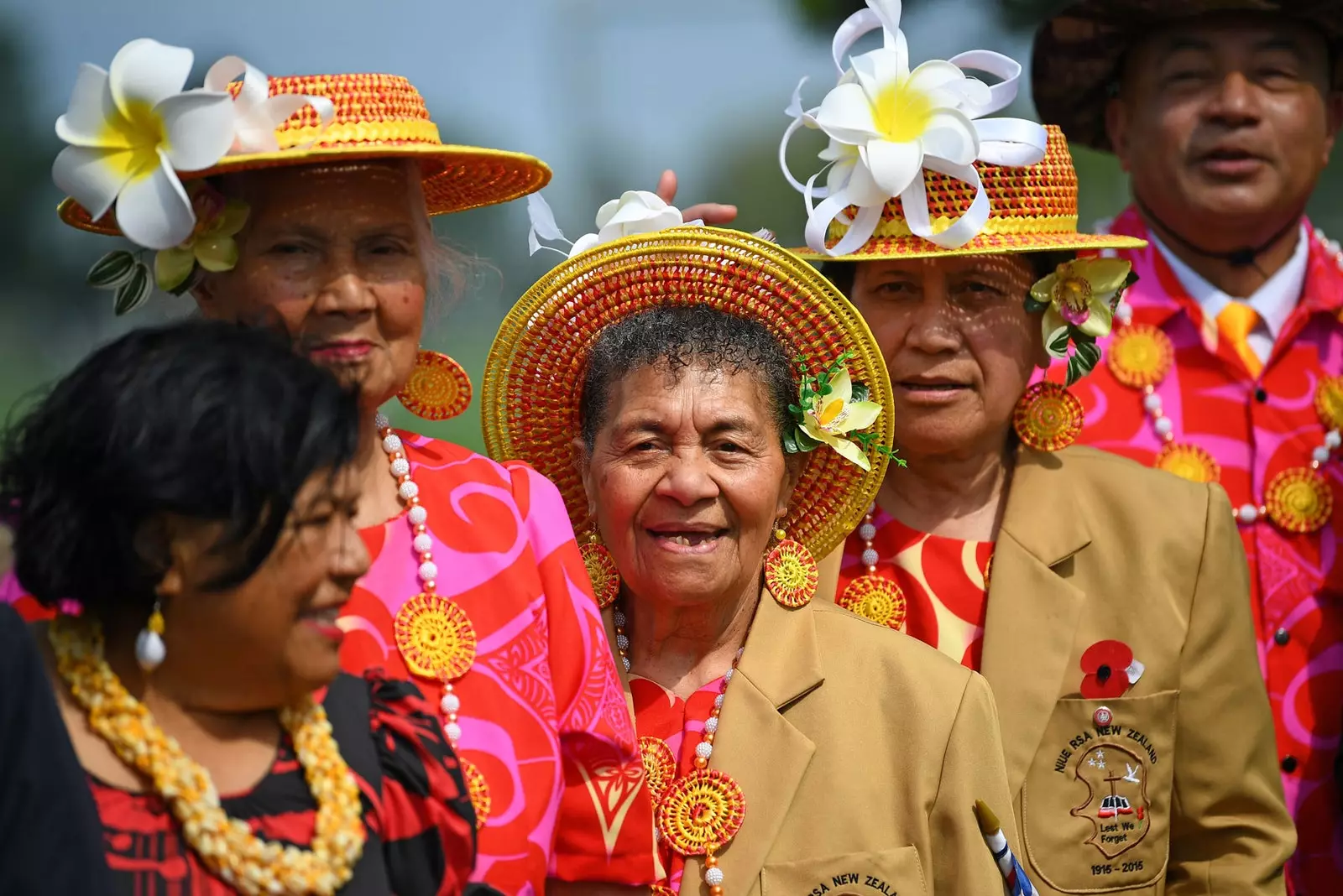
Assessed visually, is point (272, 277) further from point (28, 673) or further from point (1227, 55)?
point (1227, 55)

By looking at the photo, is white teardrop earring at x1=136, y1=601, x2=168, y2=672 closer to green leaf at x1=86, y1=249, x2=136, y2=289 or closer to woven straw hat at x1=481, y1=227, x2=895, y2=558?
green leaf at x1=86, y1=249, x2=136, y2=289

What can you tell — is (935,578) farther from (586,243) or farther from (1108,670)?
(586,243)

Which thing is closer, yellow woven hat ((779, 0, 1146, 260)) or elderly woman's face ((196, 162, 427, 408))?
elderly woman's face ((196, 162, 427, 408))

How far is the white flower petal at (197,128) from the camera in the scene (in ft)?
8.34

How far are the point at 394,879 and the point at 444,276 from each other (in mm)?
1373

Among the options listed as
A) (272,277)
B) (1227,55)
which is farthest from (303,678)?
(1227,55)

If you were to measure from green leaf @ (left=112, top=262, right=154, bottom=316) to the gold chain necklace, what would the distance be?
2.99 feet

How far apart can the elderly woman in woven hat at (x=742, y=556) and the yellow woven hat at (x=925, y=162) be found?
0.41 m

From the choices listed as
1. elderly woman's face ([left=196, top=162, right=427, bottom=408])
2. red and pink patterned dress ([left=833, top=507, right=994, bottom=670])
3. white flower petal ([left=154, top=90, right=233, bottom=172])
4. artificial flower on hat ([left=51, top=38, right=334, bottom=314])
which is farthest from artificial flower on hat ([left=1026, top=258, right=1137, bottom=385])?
white flower petal ([left=154, top=90, right=233, bottom=172])

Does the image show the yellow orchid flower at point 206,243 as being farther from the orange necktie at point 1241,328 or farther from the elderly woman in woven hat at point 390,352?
the orange necktie at point 1241,328

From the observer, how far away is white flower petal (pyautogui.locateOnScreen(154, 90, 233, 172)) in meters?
2.54

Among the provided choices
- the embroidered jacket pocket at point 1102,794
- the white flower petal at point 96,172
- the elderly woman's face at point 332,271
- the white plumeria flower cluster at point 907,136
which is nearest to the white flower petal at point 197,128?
the white flower petal at point 96,172

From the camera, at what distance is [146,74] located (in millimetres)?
2539

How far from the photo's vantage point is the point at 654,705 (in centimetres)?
334
